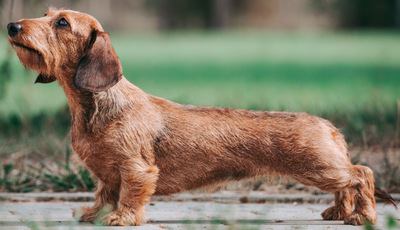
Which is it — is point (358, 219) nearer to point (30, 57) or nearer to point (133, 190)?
point (133, 190)

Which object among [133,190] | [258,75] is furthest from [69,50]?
[258,75]

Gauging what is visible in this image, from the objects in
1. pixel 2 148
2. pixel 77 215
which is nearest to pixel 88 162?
pixel 77 215

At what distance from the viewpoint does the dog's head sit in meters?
6.05

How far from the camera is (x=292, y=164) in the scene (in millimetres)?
6410

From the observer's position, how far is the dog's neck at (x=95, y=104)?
629 centimetres

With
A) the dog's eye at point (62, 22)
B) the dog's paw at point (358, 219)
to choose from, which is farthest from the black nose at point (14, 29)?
the dog's paw at point (358, 219)

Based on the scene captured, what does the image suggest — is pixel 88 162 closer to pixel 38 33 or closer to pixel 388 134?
pixel 38 33

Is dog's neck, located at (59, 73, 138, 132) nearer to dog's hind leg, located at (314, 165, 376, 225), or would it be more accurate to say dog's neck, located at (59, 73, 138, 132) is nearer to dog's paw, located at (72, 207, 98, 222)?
dog's paw, located at (72, 207, 98, 222)

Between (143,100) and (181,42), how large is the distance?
31.2 meters

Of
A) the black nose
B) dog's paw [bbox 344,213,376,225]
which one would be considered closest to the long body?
dog's paw [bbox 344,213,376,225]

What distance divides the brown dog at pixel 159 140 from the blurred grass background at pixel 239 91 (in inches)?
61.9

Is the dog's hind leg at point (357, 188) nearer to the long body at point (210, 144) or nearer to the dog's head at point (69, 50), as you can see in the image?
Answer: the long body at point (210, 144)

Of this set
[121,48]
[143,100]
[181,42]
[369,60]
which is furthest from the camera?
[181,42]

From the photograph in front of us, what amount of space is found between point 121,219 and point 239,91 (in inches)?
340
